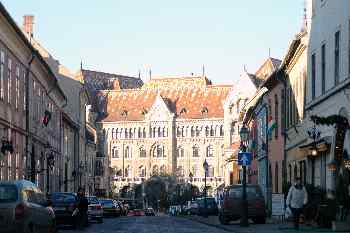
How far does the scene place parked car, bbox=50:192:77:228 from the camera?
3647 cm

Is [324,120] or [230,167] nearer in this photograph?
[324,120]

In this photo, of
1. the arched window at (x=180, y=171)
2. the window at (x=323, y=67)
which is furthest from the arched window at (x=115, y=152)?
the window at (x=323, y=67)

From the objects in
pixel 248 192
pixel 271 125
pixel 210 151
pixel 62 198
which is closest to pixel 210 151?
pixel 210 151

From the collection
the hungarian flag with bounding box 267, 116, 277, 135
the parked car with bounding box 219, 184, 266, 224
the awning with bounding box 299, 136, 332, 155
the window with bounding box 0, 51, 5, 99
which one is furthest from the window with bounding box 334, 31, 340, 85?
the hungarian flag with bounding box 267, 116, 277, 135

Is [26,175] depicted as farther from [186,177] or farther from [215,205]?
[186,177]

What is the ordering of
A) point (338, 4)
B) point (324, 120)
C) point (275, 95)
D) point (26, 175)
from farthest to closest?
point (275, 95) → point (26, 175) → point (338, 4) → point (324, 120)

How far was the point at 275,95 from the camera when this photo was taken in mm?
53875

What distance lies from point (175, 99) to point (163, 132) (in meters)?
7.13

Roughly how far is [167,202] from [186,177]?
23.4 m

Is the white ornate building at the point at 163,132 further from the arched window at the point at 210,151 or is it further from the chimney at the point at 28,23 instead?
the chimney at the point at 28,23

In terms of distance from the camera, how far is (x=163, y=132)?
613 feet

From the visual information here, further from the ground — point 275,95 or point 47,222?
point 275,95

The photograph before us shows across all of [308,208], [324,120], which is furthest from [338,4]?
[308,208]

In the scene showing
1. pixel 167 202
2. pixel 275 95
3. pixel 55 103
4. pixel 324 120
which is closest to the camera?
pixel 324 120
